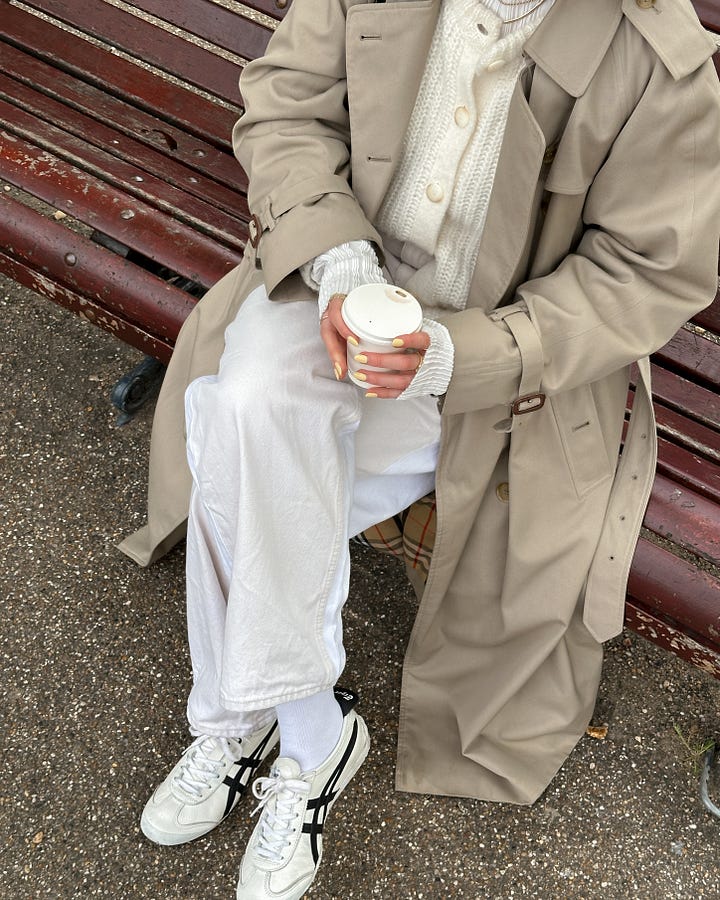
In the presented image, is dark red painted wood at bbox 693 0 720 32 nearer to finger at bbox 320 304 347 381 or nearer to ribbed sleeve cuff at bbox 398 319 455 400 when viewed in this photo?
ribbed sleeve cuff at bbox 398 319 455 400

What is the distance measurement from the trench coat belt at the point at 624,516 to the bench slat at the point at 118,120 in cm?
127

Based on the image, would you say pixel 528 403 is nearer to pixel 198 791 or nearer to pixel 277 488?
pixel 277 488

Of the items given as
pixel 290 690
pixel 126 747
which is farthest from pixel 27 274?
pixel 290 690

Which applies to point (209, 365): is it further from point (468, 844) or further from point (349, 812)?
point (468, 844)

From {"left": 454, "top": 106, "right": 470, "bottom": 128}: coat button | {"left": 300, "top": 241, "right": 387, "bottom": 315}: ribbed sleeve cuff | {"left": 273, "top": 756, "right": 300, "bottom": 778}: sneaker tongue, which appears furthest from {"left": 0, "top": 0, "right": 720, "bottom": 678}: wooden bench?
{"left": 454, "top": 106, "right": 470, "bottom": 128}: coat button

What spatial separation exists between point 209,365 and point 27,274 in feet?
2.63

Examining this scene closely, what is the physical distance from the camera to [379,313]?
1518 mm

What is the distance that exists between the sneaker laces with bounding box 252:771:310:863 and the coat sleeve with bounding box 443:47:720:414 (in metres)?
0.84

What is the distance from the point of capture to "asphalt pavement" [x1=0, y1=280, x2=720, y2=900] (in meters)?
2.07

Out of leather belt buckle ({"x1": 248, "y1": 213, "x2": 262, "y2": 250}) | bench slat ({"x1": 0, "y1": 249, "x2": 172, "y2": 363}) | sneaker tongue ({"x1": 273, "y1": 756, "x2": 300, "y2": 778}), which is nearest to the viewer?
leather belt buckle ({"x1": 248, "y1": 213, "x2": 262, "y2": 250})

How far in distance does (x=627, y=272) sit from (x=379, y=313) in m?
0.45

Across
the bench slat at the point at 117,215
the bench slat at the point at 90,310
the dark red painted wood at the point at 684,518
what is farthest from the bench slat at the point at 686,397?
the bench slat at the point at 90,310

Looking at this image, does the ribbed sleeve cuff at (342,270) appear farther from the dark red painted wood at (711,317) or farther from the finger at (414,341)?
the dark red painted wood at (711,317)

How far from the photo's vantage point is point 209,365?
2.05m
